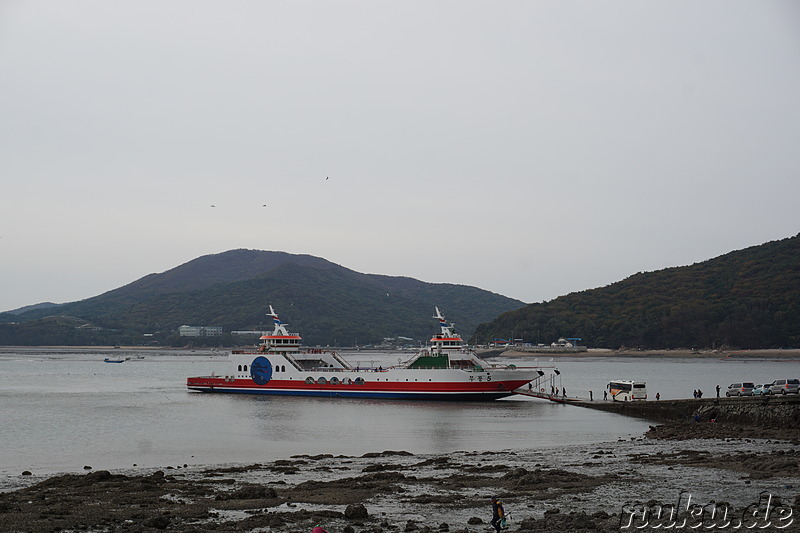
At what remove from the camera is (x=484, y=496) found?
68.9 feet

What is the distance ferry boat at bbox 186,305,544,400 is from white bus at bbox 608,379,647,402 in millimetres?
7269

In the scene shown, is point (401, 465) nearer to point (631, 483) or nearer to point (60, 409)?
point (631, 483)

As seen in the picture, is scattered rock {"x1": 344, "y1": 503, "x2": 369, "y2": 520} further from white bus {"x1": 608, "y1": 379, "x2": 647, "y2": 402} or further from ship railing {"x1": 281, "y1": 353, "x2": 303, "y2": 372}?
ship railing {"x1": 281, "y1": 353, "x2": 303, "y2": 372}

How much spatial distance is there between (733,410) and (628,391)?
37.2 ft

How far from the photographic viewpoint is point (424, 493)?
21.7 meters

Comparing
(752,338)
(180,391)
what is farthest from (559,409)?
(752,338)

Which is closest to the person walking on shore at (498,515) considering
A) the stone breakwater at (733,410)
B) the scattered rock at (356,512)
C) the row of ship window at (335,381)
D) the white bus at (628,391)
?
the scattered rock at (356,512)

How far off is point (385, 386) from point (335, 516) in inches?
1555

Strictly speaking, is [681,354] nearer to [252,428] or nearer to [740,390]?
[740,390]

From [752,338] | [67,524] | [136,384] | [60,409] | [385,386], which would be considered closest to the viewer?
[67,524]

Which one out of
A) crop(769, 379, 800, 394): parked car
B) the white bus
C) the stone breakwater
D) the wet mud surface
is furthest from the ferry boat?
the wet mud surface

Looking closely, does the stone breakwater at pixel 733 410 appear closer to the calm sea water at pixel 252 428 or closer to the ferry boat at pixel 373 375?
the calm sea water at pixel 252 428

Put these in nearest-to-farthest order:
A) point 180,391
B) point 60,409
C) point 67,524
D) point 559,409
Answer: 1. point 67,524
2. point 559,409
3. point 60,409
4. point 180,391

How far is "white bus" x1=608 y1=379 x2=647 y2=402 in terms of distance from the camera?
48531mm
